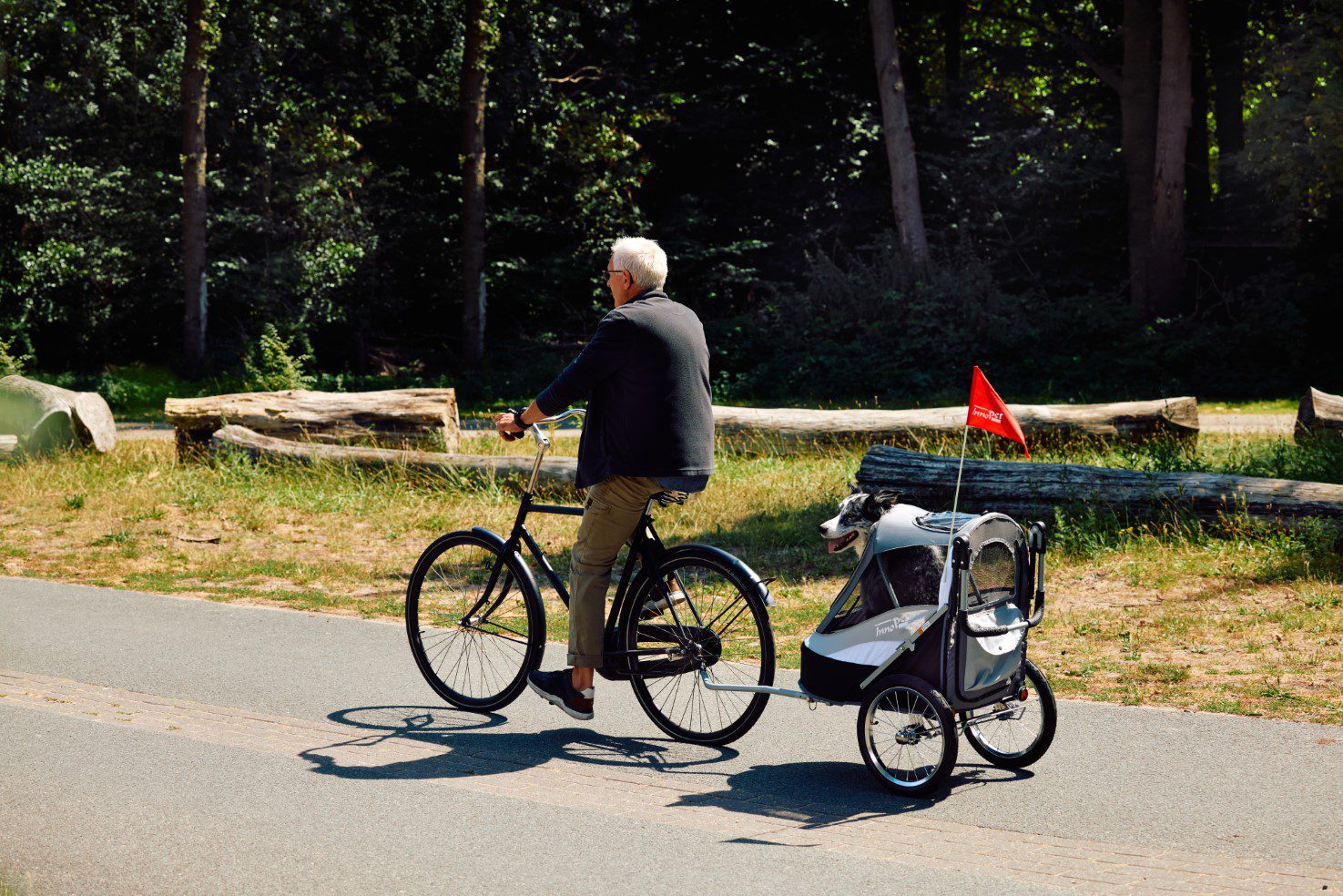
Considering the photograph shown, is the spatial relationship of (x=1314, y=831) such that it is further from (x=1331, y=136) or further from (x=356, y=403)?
(x=1331, y=136)

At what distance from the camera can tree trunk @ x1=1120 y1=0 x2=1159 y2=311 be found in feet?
85.6

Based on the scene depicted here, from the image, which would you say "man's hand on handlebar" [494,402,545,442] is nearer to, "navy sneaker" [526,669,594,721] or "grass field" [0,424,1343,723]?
"navy sneaker" [526,669,594,721]

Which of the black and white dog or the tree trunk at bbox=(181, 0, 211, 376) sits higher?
the tree trunk at bbox=(181, 0, 211, 376)

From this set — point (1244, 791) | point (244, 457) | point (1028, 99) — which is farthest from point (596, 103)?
point (1244, 791)

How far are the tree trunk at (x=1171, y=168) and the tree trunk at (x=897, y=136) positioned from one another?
4.45m

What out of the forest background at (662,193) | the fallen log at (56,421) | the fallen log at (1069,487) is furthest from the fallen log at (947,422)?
the forest background at (662,193)

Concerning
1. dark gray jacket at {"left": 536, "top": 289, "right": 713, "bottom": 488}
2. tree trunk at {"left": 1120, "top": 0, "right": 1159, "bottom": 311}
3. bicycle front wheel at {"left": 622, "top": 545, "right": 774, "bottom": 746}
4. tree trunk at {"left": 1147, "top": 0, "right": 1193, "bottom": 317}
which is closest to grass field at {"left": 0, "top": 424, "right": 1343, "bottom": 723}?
bicycle front wheel at {"left": 622, "top": 545, "right": 774, "bottom": 746}

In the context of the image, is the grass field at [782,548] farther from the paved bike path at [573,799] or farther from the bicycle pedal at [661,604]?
the bicycle pedal at [661,604]

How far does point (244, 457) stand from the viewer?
1345 cm

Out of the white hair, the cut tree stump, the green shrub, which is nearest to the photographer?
the white hair

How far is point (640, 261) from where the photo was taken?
543cm

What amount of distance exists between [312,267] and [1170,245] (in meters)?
17.0

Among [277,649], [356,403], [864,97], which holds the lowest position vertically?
[277,649]

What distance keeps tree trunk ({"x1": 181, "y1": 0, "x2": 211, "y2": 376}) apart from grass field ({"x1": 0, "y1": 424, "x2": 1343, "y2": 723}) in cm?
1053
